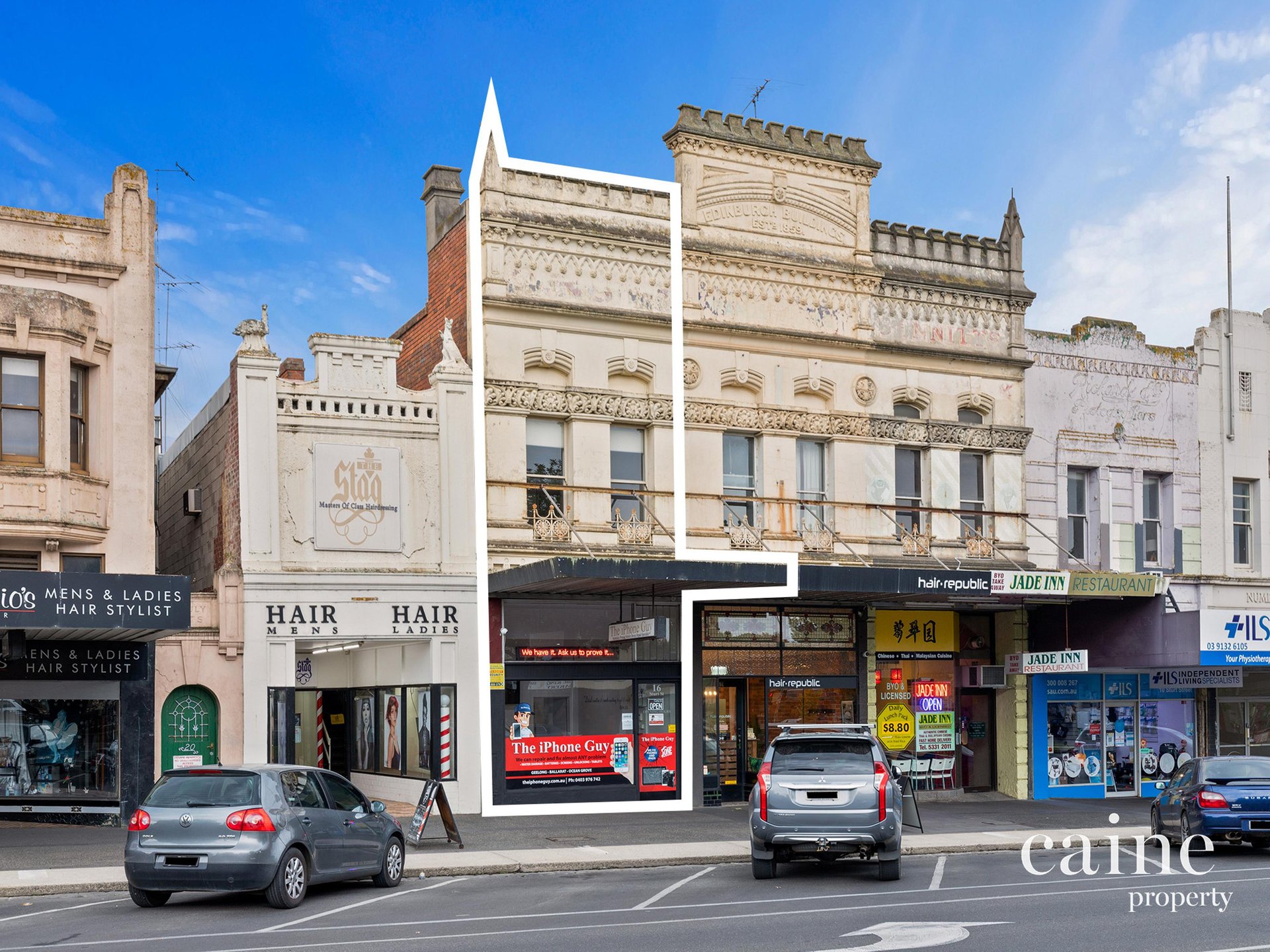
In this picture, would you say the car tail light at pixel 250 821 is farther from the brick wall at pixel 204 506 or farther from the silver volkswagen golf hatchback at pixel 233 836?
the brick wall at pixel 204 506

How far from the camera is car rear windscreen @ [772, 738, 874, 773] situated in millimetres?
Answer: 16906

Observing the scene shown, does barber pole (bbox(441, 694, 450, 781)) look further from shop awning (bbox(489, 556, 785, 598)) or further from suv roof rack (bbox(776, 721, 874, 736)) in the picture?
suv roof rack (bbox(776, 721, 874, 736))

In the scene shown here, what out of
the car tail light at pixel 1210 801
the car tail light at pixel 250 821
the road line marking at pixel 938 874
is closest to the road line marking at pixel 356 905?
the car tail light at pixel 250 821

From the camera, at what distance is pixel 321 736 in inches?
1191

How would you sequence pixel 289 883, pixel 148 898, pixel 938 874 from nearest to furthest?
1. pixel 289 883
2. pixel 148 898
3. pixel 938 874

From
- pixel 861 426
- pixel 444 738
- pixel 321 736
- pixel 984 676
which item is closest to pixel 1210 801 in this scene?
pixel 984 676

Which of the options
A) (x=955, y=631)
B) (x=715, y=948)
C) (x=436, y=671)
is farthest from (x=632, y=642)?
(x=715, y=948)

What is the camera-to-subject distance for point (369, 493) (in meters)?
24.8

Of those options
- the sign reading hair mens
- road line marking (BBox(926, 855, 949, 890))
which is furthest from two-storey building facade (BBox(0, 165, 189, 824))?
road line marking (BBox(926, 855, 949, 890))

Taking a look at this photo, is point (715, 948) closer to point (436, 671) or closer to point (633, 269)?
point (436, 671)

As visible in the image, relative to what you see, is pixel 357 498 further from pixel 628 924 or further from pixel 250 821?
pixel 628 924

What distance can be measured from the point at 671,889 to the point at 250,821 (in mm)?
4853

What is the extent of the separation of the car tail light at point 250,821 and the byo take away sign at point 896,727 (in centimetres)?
1728

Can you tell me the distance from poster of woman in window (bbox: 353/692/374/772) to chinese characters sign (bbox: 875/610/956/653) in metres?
10.1
